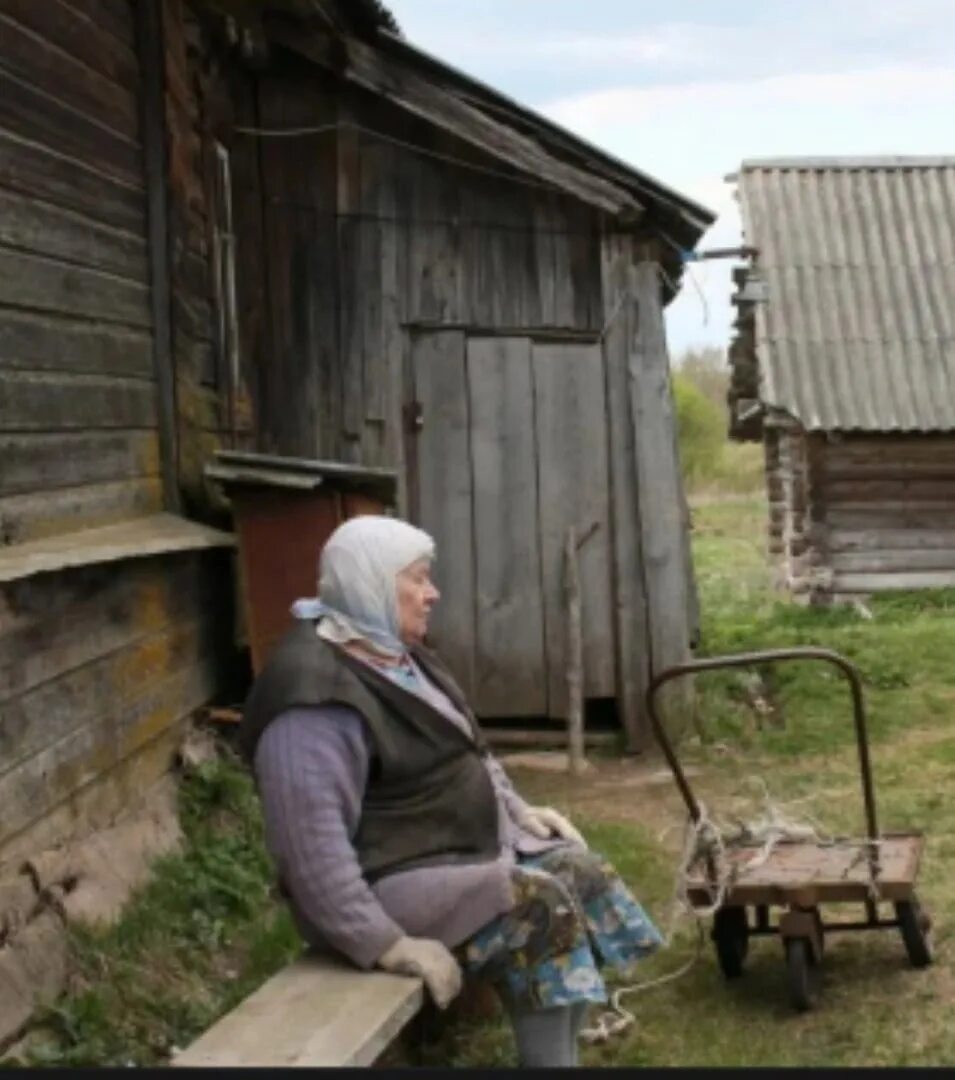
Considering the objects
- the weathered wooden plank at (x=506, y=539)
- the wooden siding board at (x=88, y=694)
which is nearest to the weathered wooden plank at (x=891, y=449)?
the weathered wooden plank at (x=506, y=539)

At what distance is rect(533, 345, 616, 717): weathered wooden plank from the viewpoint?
9211 millimetres

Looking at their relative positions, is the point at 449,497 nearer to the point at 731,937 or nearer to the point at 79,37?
the point at 79,37

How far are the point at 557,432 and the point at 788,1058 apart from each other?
483 cm

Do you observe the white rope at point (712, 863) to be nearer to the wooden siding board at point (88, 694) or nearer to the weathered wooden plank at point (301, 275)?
the wooden siding board at point (88, 694)

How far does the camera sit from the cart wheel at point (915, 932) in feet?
17.2

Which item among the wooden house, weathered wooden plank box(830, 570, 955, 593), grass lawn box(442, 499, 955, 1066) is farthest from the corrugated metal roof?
the wooden house

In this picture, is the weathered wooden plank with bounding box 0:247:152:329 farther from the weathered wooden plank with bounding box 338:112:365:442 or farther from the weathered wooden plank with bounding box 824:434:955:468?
the weathered wooden plank with bounding box 824:434:955:468

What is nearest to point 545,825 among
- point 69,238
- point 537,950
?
point 537,950

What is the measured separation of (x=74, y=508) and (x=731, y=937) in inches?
89.2

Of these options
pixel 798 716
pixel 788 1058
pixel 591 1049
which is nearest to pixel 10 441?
pixel 591 1049

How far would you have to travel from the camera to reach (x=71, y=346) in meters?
5.63

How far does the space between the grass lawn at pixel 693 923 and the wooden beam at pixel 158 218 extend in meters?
1.23

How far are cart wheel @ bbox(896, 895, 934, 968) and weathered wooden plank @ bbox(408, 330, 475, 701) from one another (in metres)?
4.10

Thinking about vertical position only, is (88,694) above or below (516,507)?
below
